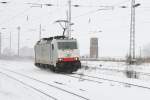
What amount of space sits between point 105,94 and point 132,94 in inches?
42.7

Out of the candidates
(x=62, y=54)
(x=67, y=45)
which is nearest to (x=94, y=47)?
(x=67, y=45)

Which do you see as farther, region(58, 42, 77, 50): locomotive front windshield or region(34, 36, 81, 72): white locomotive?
region(58, 42, 77, 50): locomotive front windshield

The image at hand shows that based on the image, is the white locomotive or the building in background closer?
the white locomotive

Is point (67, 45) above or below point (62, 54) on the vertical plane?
above

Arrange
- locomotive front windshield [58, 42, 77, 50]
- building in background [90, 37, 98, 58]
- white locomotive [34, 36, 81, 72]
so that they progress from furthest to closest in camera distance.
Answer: building in background [90, 37, 98, 58], locomotive front windshield [58, 42, 77, 50], white locomotive [34, 36, 81, 72]

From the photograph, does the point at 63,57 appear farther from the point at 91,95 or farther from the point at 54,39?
the point at 91,95

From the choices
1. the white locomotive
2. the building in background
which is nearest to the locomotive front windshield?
the white locomotive

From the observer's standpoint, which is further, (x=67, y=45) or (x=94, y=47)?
(x=94, y=47)

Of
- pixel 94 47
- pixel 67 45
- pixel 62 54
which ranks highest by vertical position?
pixel 94 47

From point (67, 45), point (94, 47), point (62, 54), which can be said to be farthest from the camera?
point (94, 47)

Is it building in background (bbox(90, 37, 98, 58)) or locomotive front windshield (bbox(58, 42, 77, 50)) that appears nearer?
locomotive front windshield (bbox(58, 42, 77, 50))

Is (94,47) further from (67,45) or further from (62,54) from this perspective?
(62,54)

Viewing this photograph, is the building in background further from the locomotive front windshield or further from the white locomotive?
the locomotive front windshield

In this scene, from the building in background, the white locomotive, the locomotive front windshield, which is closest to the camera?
the white locomotive
